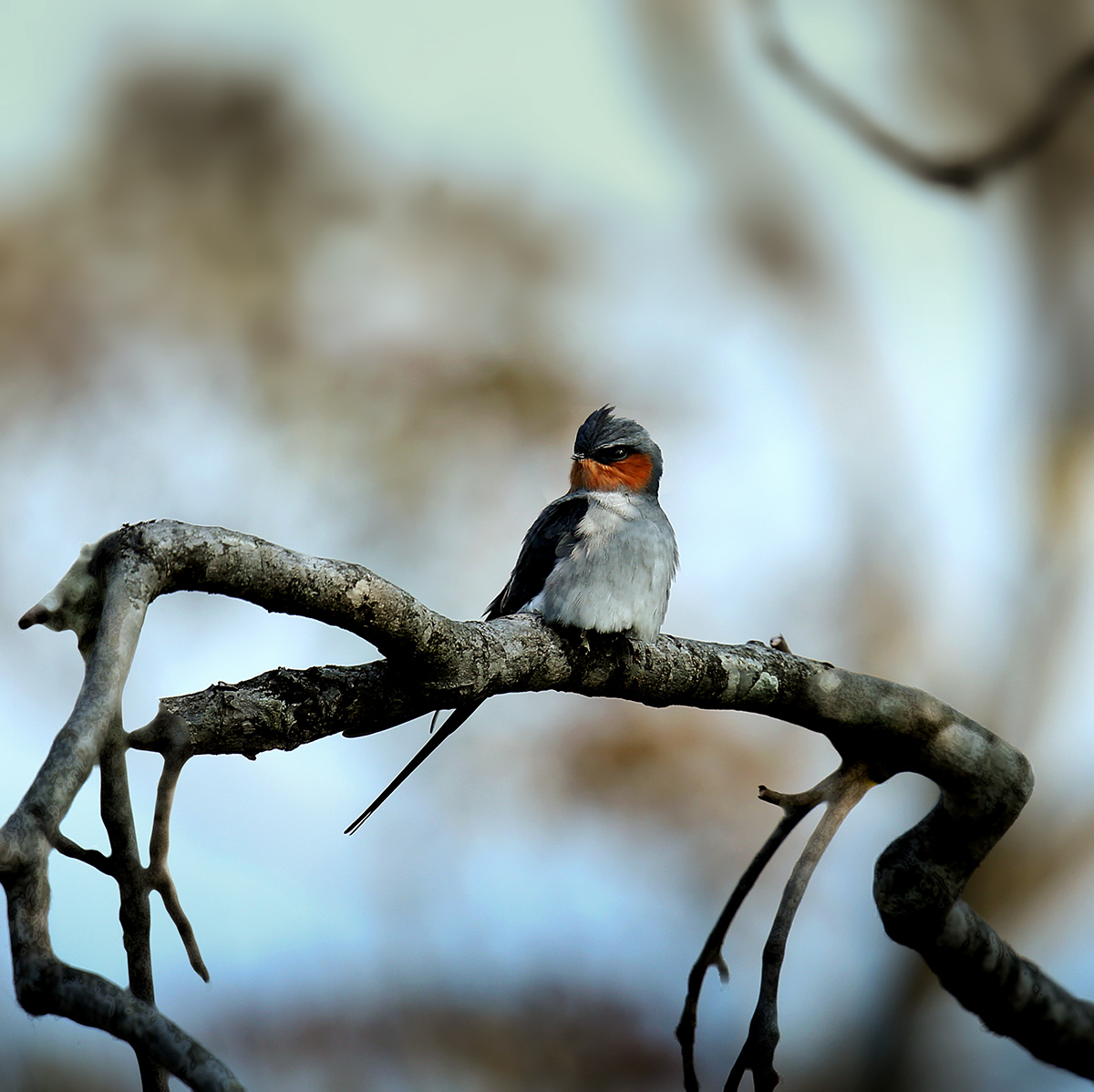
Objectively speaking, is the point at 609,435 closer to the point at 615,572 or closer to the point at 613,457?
the point at 613,457

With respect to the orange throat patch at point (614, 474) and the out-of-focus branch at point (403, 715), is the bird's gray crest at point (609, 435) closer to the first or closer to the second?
the orange throat patch at point (614, 474)

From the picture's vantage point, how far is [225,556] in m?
1.67

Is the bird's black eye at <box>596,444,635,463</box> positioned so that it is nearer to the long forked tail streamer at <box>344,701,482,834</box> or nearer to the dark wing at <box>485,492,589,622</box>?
the dark wing at <box>485,492,589,622</box>

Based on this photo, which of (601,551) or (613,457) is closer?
(601,551)

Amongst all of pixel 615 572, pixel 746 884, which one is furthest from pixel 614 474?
pixel 746 884

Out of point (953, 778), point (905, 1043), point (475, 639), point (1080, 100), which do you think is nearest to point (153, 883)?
point (475, 639)

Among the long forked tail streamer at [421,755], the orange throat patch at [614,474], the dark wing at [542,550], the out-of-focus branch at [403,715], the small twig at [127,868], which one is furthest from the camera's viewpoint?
the orange throat patch at [614,474]

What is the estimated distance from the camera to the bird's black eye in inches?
144

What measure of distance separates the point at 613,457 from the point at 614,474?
0.08 metres

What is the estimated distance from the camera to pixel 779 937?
Answer: 263 centimetres

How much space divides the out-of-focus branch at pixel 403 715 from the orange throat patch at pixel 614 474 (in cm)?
107

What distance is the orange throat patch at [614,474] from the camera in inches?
142

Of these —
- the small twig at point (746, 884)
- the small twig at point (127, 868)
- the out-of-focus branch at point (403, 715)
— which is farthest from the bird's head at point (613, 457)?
the small twig at point (127, 868)

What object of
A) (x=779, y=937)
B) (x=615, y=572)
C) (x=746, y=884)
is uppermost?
(x=615, y=572)
